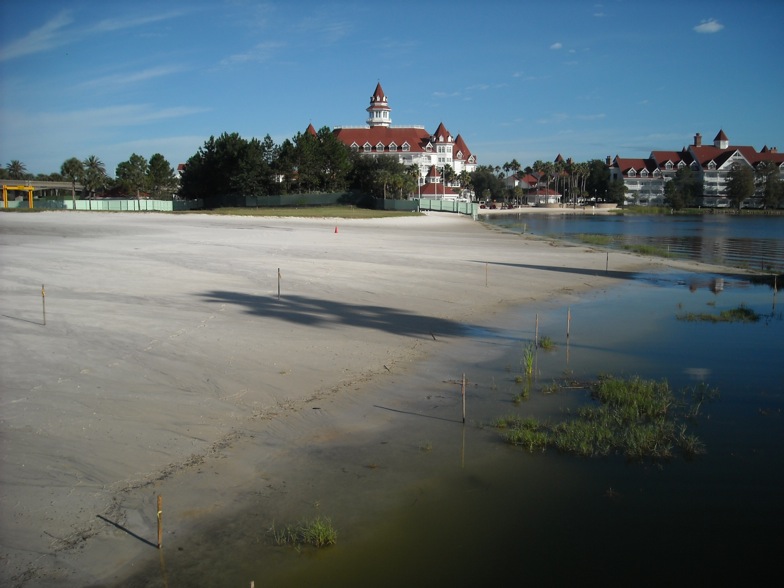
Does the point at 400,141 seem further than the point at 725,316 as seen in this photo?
Yes

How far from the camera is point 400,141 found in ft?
446

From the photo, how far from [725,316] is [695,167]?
539 ft

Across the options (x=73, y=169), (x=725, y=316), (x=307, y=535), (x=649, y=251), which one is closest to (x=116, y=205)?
(x=73, y=169)

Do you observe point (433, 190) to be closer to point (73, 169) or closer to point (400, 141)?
point (400, 141)

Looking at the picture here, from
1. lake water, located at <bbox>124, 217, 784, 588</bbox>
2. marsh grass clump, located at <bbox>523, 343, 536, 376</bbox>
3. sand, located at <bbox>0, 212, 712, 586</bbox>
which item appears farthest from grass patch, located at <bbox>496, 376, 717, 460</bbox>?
sand, located at <bbox>0, 212, 712, 586</bbox>

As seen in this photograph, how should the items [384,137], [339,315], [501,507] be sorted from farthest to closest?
[384,137], [339,315], [501,507]

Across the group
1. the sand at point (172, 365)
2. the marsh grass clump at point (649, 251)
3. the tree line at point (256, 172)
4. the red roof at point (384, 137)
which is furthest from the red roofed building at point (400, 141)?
the sand at point (172, 365)

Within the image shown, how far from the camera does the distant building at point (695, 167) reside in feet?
518

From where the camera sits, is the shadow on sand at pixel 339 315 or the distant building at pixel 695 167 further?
the distant building at pixel 695 167

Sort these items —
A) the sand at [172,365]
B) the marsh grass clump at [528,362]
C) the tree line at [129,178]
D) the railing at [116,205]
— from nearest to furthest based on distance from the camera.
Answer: the sand at [172,365], the marsh grass clump at [528,362], the railing at [116,205], the tree line at [129,178]

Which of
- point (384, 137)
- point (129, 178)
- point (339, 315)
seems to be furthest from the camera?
point (384, 137)

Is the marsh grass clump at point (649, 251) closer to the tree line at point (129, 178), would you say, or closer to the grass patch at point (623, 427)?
the grass patch at point (623, 427)

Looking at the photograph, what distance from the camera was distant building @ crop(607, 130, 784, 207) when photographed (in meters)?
158

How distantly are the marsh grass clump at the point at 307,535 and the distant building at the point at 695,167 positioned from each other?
554 feet
